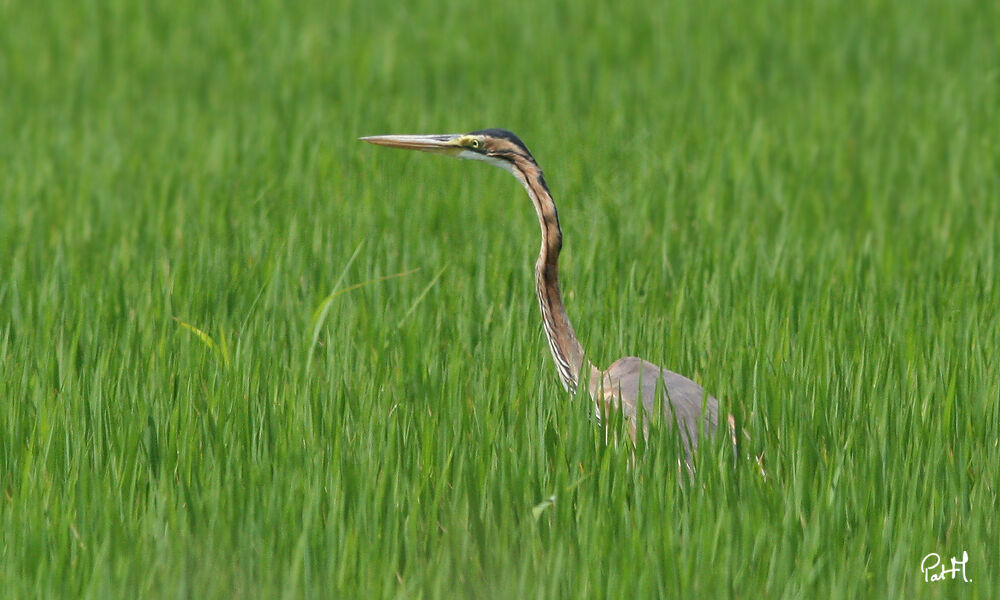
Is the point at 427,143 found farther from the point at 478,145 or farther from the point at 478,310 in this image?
the point at 478,310

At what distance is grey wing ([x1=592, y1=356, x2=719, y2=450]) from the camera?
3.42m

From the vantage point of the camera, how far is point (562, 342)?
3848 mm

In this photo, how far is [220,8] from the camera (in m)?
10.3

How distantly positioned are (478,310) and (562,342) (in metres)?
0.95

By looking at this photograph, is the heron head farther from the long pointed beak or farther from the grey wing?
the grey wing

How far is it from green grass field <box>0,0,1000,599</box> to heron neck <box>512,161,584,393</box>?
9 centimetres

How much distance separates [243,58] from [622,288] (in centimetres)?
508

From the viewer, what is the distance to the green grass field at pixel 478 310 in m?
3.00

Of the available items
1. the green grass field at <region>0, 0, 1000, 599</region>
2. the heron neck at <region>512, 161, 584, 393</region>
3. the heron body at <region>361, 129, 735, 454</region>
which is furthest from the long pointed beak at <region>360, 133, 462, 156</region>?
the green grass field at <region>0, 0, 1000, 599</region>

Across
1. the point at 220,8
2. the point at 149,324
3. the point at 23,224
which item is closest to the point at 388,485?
the point at 149,324

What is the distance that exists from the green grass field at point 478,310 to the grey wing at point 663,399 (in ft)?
0.29

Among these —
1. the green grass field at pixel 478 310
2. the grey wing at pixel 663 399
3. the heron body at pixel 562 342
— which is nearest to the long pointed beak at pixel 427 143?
the heron body at pixel 562 342

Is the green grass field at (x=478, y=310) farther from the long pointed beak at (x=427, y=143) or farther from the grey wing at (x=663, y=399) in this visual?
the long pointed beak at (x=427, y=143)

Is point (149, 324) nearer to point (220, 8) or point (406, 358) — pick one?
point (406, 358)
